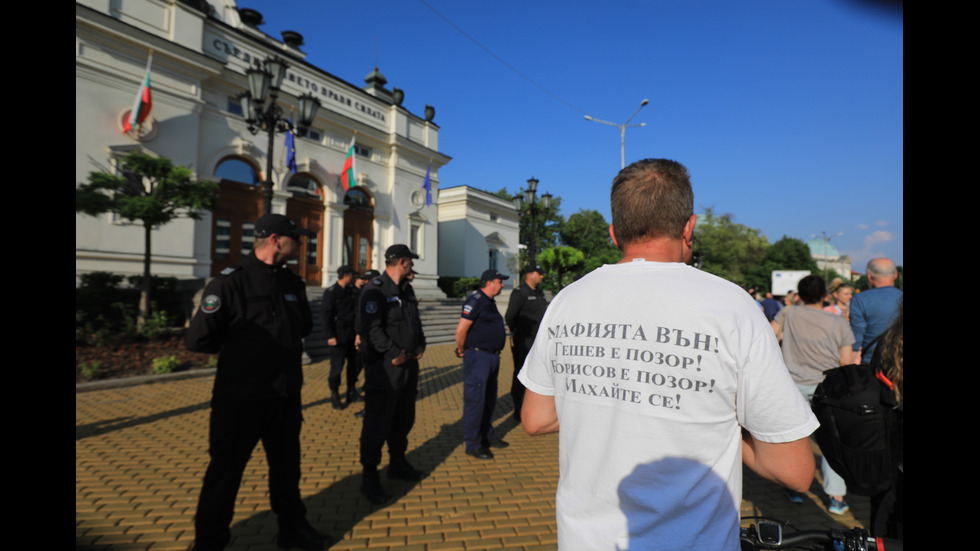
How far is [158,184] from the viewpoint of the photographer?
10.4 metres

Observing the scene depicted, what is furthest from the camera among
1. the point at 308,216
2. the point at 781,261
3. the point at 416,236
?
the point at 781,261

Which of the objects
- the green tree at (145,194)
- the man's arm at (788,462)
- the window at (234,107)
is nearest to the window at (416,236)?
the window at (234,107)

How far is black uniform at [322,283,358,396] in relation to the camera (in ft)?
23.2

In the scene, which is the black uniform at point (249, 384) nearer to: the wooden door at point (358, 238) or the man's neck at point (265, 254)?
the man's neck at point (265, 254)

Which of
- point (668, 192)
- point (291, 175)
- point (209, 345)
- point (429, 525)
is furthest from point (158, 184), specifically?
point (668, 192)

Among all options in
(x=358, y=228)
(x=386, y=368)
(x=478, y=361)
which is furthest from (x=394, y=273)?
(x=358, y=228)

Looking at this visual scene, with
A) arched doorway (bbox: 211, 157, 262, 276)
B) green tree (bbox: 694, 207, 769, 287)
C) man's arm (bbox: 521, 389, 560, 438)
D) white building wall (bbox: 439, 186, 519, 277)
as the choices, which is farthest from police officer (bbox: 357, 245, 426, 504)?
green tree (bbox: 694, 207, 769, 287)

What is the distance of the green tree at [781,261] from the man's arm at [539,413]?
65121 mm

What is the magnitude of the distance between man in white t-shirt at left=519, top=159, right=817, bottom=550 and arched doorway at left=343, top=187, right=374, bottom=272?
19.8 m

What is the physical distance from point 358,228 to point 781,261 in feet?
198

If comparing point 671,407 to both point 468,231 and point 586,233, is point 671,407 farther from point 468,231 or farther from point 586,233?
point 586,233

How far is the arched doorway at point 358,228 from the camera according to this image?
20.3 meters

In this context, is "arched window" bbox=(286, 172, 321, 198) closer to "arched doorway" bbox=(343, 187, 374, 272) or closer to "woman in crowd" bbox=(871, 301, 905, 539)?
"arched doorway" bbox=(343, 187, 374, 272)

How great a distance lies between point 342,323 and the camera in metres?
7.09
